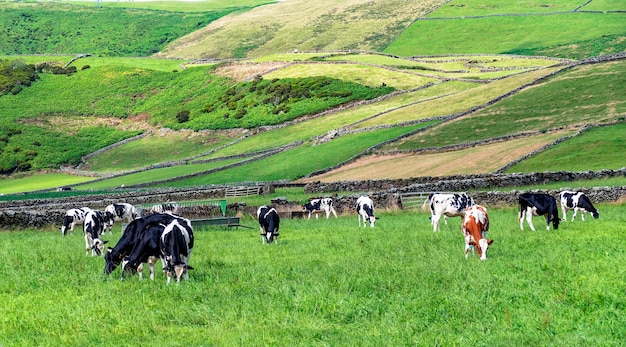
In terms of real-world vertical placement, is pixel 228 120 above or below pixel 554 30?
below

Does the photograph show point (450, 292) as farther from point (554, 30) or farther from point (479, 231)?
point (554, 30)

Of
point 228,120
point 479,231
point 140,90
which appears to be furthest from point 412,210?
point 140,90

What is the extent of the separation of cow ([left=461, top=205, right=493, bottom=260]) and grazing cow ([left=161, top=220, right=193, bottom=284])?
822 cm

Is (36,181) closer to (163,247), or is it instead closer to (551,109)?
(551,109)

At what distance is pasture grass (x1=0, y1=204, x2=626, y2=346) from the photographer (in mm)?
15125

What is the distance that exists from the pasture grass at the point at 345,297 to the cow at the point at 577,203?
6623 millimetres

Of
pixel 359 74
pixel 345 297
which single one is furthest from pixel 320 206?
pixel 359 74

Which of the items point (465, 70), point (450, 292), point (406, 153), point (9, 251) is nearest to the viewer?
point (450, 292)

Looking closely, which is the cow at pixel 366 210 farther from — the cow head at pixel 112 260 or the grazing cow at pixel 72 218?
the cow head at pixel 112 260

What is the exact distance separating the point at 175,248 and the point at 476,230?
8961mm

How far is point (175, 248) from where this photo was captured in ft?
70.6

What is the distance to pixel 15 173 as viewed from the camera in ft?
393

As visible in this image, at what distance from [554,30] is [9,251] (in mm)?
181929

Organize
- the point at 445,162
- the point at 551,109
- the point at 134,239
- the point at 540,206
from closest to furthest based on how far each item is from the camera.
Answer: the point at 134,239 → the point at 540,206 → the point at 445,162 → the point at 551,109
